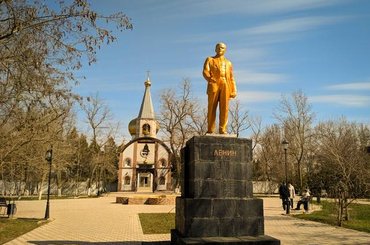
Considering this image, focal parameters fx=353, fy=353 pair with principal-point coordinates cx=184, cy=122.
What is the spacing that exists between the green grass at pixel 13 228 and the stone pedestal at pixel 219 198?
5.81 meters

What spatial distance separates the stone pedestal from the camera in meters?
8.26

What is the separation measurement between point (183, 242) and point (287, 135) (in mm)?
37554

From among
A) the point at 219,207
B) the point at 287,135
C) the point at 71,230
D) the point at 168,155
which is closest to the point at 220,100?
the point at 219,207

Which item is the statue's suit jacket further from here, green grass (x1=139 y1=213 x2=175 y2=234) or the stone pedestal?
green grass (x1=139 y1=213 x2=175 y2=234)

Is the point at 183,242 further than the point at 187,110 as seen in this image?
No

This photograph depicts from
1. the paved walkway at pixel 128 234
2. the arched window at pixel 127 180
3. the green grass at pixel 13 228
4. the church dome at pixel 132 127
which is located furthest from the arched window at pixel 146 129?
the paved walkway at pixel 128 234

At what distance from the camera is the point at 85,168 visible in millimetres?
50094

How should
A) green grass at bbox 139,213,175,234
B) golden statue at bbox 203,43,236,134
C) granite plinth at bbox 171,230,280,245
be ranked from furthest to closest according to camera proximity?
green grass at bbox 139,213,175,234, golden statue at bbox 203,43,236,134, granite plinth at bbox 171,230,280,245

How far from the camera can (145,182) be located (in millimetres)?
48500

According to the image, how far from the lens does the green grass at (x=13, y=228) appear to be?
11.4 meters

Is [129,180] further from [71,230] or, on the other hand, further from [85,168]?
[71,230]

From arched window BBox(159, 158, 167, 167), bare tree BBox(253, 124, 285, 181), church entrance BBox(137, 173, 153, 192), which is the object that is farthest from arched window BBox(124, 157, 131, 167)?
bare tree BBox(253, 124, 285, 181)

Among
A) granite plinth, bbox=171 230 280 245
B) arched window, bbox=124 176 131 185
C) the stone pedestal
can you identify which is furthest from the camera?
arched window, bbox=124 176 131 185

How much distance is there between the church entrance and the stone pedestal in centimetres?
3844
